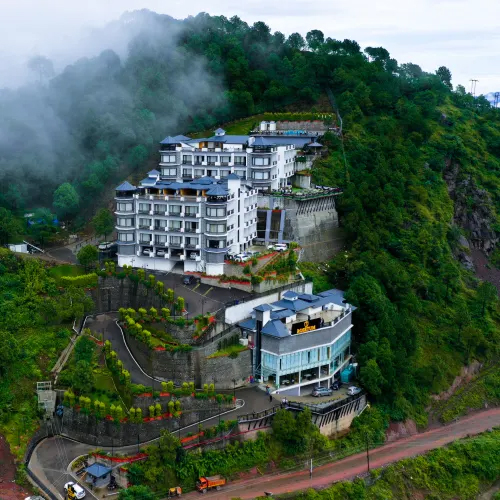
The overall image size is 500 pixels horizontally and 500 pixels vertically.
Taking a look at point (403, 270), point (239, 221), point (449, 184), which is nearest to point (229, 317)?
point (239, 221)

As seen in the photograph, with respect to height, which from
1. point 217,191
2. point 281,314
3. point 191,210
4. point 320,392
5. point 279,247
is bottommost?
point 320,392

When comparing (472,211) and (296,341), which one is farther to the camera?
(472,211)

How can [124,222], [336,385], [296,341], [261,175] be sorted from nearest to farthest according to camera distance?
[296,341], [336,385], [124,222], [261,175]

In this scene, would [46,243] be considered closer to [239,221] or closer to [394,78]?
[239,221]

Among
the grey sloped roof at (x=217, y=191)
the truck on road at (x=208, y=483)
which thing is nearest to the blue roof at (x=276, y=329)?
the truck on road at (x=208, y=483)

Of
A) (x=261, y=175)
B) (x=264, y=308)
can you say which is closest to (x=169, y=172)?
(x=261, y=175)

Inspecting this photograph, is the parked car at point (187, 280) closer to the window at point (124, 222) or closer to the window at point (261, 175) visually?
the window at point (124, 222)

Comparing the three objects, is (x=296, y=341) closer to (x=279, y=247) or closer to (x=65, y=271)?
(x=279, y=247)
